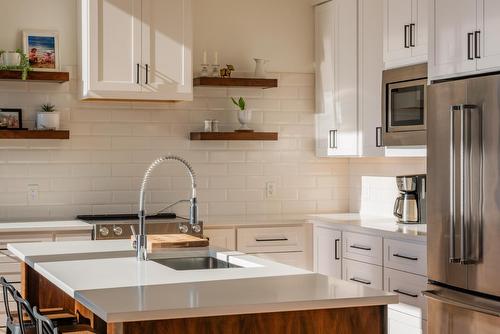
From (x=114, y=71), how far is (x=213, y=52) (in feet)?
3.13

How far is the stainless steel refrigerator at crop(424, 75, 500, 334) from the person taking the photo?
160 inches

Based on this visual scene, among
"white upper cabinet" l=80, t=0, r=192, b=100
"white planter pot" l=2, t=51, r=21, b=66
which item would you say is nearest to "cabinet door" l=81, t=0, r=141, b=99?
"white upper cabinet" l=80, t=0, r=192, b=100

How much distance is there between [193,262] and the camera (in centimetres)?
416

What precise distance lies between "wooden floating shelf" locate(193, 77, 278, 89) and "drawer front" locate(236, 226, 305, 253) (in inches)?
43.5

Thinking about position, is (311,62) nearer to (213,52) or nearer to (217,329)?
(213,52)

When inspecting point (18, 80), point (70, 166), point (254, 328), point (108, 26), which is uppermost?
point (108, 26)

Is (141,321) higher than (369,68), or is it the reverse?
(369,68)

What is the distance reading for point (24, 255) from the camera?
13.6 feet

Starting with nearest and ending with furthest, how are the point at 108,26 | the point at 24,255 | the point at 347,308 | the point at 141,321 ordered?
the point at 141,321, the point at 347,308, the point at 24,255, the point at 108,26

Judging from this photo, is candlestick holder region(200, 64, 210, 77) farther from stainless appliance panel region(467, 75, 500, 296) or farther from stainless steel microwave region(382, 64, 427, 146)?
stainless appliance panel region(467, 75, 500, 296)

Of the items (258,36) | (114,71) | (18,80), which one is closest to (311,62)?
(258,36)

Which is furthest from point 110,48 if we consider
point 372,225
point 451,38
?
point 451,38

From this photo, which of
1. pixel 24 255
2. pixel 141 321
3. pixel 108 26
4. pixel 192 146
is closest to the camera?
pixel 141 321

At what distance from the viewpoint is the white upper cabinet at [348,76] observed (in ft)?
19.3
